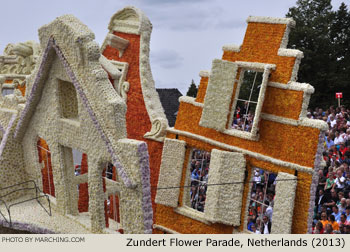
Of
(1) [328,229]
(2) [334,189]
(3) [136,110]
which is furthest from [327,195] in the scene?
(3) [136,110]

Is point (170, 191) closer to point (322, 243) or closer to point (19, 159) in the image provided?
point (19, 159)

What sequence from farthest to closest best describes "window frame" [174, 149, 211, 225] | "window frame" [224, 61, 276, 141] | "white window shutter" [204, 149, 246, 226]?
"window frame" [174, 149, 211, 225]
"white window shutter" [204, 149, 246, 226]
"window frame" [224, 61, 276, 141]

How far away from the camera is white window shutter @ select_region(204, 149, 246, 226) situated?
980 cm

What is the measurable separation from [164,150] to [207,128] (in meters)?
1.12

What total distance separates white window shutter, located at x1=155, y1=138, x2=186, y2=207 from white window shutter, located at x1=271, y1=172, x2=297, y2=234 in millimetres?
2264

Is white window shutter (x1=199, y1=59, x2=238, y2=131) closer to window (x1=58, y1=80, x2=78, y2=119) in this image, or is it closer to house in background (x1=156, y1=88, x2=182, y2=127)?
window (x1=58, y1=80, x2=78, y2=119)

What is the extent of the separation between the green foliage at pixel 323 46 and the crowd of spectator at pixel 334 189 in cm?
1434

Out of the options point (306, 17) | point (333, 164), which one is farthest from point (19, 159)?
point (306, 17)

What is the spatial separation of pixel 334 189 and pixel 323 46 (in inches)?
771

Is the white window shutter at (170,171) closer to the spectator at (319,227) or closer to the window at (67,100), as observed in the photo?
the window at (67,100)

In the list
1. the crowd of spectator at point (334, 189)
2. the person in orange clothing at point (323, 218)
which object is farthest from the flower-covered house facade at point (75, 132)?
the person in orange clothing at point (323, 218)

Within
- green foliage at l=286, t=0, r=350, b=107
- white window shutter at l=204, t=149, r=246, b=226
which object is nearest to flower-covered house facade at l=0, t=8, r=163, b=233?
white window shutter at l=204, t=149, r=246, b=226

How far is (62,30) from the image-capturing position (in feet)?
29.5

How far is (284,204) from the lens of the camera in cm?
917
